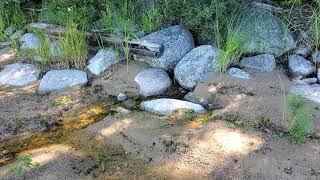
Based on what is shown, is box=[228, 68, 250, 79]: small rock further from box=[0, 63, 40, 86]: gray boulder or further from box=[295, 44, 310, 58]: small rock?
box=[0, 63, 40, 86]: gray boulder

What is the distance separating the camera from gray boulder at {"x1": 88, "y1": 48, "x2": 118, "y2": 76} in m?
6.05

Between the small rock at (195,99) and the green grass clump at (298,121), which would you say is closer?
the green grass clump at (298,121)

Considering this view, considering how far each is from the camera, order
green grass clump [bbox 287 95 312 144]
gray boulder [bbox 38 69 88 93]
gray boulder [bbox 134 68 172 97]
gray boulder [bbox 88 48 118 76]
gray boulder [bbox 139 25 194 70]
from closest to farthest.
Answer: green grass clump [bbox 287 95 312 144] → gray boulder [bbox 134 68 172 97] → gray boulder [bbox 38 69 88 93] → gray boulder [bbox 139 25 194 70] → gray boulder [bbox 88 48 118 76]

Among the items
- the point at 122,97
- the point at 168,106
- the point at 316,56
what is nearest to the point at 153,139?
the point at 168,106

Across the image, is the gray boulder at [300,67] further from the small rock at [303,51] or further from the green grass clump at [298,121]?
the green grass clump at [298,121]

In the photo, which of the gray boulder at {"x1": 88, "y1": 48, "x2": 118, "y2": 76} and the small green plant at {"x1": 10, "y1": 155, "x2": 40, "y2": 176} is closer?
the small green plant at {"x1": 10, "y1": 155, "x2": 40, "y2": 176}

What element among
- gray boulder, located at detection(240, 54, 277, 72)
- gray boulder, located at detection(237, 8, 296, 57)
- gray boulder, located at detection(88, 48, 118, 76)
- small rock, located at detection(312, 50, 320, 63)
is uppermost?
gray boulder, located at detection(237, 8, 296, 57)

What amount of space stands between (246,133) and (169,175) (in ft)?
3.33

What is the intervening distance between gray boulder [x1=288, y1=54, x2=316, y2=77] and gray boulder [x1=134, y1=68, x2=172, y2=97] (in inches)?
63.1

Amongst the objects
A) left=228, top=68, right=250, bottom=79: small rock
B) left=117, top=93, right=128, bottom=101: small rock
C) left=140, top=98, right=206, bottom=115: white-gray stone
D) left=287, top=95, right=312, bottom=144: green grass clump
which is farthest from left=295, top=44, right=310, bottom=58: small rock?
left=117, top=93, right=128, bottom=101: small rock

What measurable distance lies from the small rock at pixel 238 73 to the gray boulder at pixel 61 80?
6.45 feet

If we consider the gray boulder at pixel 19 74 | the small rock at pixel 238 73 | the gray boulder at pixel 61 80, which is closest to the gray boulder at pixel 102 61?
the gray boulder at pixel 61 80

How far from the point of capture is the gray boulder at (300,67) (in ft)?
18.0

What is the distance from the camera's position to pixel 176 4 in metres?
6.24
